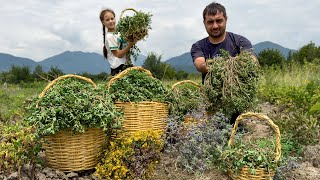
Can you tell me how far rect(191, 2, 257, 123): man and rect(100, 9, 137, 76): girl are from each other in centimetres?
99

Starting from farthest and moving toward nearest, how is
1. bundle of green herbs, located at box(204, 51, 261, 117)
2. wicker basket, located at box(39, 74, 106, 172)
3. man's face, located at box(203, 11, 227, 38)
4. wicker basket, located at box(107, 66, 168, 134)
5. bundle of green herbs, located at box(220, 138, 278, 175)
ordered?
man's face, located at box(203, 11, 227, 38), bundle of green herbs, located at box(204, 51, 261, 117), wicker basket, located at box(107, 66, 168, 134), wicker basket, located at box(39, 74, 106, 172), bundle of green herbs, located at box(220, 138, 278, 175)

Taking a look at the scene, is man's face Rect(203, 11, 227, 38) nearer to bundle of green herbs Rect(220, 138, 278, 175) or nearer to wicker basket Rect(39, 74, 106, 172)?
bundle of green herbs Rect(220, 138, 278, 175)

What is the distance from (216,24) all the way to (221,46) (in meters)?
0.32

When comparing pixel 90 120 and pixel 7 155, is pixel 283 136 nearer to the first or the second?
pixel 90 120

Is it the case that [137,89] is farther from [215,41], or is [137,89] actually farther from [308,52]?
[308,52]

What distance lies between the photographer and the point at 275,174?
10.7 ft

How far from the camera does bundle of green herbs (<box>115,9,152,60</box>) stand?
175 inches

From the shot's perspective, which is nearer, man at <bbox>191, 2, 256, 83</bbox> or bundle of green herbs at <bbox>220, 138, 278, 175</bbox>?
bundle of green herbs at <bbox>220, 138, 278, 175</bbox>

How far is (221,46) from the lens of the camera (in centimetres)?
479

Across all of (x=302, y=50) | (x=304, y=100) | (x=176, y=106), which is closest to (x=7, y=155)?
(x=176, y=106)

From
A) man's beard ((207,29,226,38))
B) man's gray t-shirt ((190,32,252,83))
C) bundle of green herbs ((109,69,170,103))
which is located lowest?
bundle of green herbs ((109,69,170,103))

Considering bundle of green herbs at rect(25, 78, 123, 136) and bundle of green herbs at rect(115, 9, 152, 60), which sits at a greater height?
bundle of green herbs at rect(115, 9, 152, 60)

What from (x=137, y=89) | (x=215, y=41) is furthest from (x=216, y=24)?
(x=137, y=89)

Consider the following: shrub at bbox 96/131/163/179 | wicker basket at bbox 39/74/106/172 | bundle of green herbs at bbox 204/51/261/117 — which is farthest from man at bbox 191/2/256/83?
wicker basket at bbox 39/74/106/172
